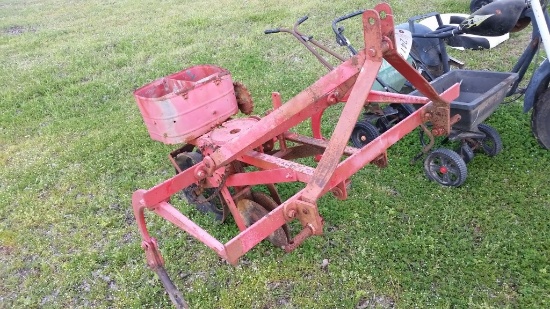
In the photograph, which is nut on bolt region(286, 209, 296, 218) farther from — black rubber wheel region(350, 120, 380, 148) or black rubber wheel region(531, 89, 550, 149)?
black rubber wheel region(531, 89, 550, 149)

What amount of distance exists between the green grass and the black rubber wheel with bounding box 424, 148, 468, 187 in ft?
0.26

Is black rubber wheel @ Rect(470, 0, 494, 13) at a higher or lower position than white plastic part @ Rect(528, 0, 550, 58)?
lower

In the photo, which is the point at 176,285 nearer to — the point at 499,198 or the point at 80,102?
the point at 499,198

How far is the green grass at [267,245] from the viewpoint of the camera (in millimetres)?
3316

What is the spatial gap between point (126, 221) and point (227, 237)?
1.16 m

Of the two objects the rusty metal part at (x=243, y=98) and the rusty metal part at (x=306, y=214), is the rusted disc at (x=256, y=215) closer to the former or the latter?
the rusty metal part at (x=243, y=98)

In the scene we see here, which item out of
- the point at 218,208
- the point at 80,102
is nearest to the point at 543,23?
the point at 218,208

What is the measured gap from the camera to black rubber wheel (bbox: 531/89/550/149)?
4.06 m

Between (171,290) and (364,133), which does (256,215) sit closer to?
(171,290)

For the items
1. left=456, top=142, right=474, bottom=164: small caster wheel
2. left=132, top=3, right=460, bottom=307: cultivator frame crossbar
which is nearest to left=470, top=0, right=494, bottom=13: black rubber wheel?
left=456, top=142, right=474, bottom=164: small caster wheel

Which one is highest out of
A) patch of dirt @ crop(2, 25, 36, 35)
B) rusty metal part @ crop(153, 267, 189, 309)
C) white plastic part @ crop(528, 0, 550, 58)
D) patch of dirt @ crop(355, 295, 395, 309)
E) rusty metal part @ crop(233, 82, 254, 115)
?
white plastic part @ crop(528, 0, 550, 58)

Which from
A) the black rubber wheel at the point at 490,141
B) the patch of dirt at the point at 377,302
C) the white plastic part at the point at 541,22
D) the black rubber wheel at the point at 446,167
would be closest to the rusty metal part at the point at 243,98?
the black rubber wheel at the point at 446,167

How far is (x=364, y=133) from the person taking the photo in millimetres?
4805

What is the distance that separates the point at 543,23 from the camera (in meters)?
3.82
